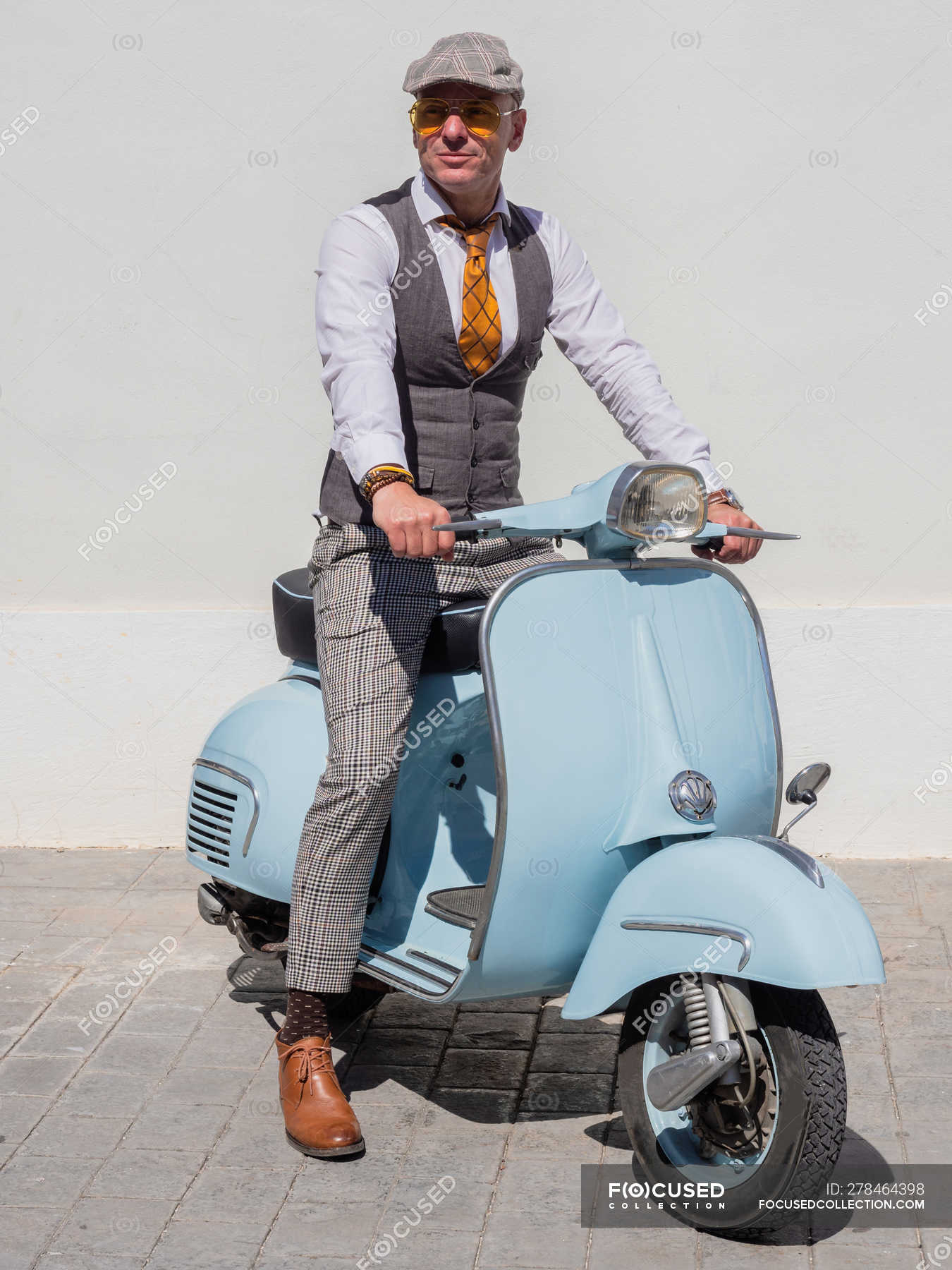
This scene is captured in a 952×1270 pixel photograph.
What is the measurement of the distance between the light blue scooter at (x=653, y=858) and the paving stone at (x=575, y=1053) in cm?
55

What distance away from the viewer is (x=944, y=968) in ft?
13.1

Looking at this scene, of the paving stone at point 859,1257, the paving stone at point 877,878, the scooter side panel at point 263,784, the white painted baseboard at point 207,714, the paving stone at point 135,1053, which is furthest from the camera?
the white painted baseboard at point 207,714

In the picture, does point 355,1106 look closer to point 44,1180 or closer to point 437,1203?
point 437,1203

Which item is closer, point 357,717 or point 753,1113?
point 753,1113

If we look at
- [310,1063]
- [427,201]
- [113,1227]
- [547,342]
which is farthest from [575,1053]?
[547,342]

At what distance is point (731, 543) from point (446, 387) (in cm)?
69

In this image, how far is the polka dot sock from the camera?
3.16m

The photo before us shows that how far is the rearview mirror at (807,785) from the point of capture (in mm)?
2904

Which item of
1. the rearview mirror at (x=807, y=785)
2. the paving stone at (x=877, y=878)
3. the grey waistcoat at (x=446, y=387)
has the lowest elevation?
the paving stone at (x=877, y=878)

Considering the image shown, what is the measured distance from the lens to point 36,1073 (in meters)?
3.46

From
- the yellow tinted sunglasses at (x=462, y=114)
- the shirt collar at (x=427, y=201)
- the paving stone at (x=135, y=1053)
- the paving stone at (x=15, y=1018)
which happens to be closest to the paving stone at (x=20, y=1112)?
the paving stone at (x=135, y=1053)

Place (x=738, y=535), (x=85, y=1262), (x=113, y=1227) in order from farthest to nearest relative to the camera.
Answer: (x=738, y=535), (x=113, y=1227), (x=85, y=1262)

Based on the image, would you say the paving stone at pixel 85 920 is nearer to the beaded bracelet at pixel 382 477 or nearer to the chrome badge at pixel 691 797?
the beaded bracelet at pixel 382 477

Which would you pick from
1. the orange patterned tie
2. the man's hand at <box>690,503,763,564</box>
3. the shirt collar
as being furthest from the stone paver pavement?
the shirt collar
